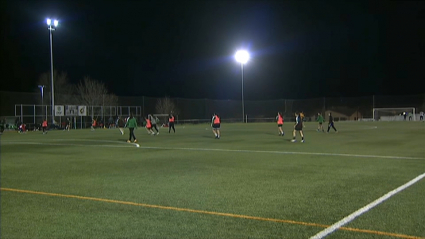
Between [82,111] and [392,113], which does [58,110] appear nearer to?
[82,111]

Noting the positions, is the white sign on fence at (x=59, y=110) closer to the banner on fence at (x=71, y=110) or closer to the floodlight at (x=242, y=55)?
the banner on fence at (x=71, y=110)

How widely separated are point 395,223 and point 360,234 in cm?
82

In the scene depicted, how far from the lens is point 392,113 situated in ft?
234

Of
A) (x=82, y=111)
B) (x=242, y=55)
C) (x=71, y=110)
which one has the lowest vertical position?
(x=82, y=111)

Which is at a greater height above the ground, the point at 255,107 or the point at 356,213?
the point at 255,107

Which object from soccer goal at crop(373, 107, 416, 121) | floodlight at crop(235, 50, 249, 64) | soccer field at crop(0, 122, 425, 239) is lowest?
A: soccer field at crop(0, 122, 425, 239)


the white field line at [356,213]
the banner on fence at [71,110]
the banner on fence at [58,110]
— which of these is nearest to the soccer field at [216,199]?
the white field line at [356,213]

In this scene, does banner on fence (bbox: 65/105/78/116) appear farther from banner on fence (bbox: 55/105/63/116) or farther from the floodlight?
the floodlight

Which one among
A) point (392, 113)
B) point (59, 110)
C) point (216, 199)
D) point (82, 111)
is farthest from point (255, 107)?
point (216, 199)

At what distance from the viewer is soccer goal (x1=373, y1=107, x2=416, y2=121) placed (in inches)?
2709

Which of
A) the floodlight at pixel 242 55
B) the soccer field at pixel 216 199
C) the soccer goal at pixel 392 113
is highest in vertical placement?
the floodlight at pixel 242 55

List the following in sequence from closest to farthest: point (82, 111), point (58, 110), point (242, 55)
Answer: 1. point (58, 110)
2. point (82, 111)
3. point (242, 55)

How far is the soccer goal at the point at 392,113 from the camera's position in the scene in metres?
68.8

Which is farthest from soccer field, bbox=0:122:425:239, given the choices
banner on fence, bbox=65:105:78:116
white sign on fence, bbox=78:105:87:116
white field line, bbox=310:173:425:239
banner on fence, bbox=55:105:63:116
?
white sign on fence, bbox=78:105:87:116
